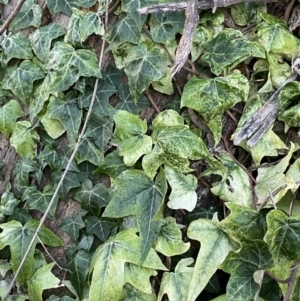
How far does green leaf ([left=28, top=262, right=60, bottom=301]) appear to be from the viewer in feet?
3.39

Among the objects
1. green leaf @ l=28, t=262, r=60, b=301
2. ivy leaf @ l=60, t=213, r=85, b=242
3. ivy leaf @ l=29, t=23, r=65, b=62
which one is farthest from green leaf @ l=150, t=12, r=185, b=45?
green leaf @ l=28, t=262, r=60, b=301

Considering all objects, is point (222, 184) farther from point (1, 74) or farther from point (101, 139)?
point (1, 74)

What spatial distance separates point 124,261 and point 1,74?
1.84 ft

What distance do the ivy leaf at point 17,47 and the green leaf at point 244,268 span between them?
0.67 metres

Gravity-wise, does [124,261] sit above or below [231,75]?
below

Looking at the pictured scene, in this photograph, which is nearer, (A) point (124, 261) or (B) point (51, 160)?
(A) point (124, 261)

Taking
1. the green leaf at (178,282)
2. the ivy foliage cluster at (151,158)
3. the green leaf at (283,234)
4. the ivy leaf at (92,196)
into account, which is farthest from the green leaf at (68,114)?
the green leaf at (283,234)

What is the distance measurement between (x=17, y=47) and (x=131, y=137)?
38 centimetres

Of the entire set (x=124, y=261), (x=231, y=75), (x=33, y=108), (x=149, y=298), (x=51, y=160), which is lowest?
(x=149, y=298)

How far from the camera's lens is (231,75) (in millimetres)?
948

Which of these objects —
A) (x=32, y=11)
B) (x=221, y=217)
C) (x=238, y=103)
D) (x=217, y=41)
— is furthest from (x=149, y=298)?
(x=32, y=11)

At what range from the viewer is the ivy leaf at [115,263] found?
3.04ft

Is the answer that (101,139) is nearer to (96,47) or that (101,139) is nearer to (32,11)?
(96,47)

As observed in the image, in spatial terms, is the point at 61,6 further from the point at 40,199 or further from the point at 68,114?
the point at 40,199
